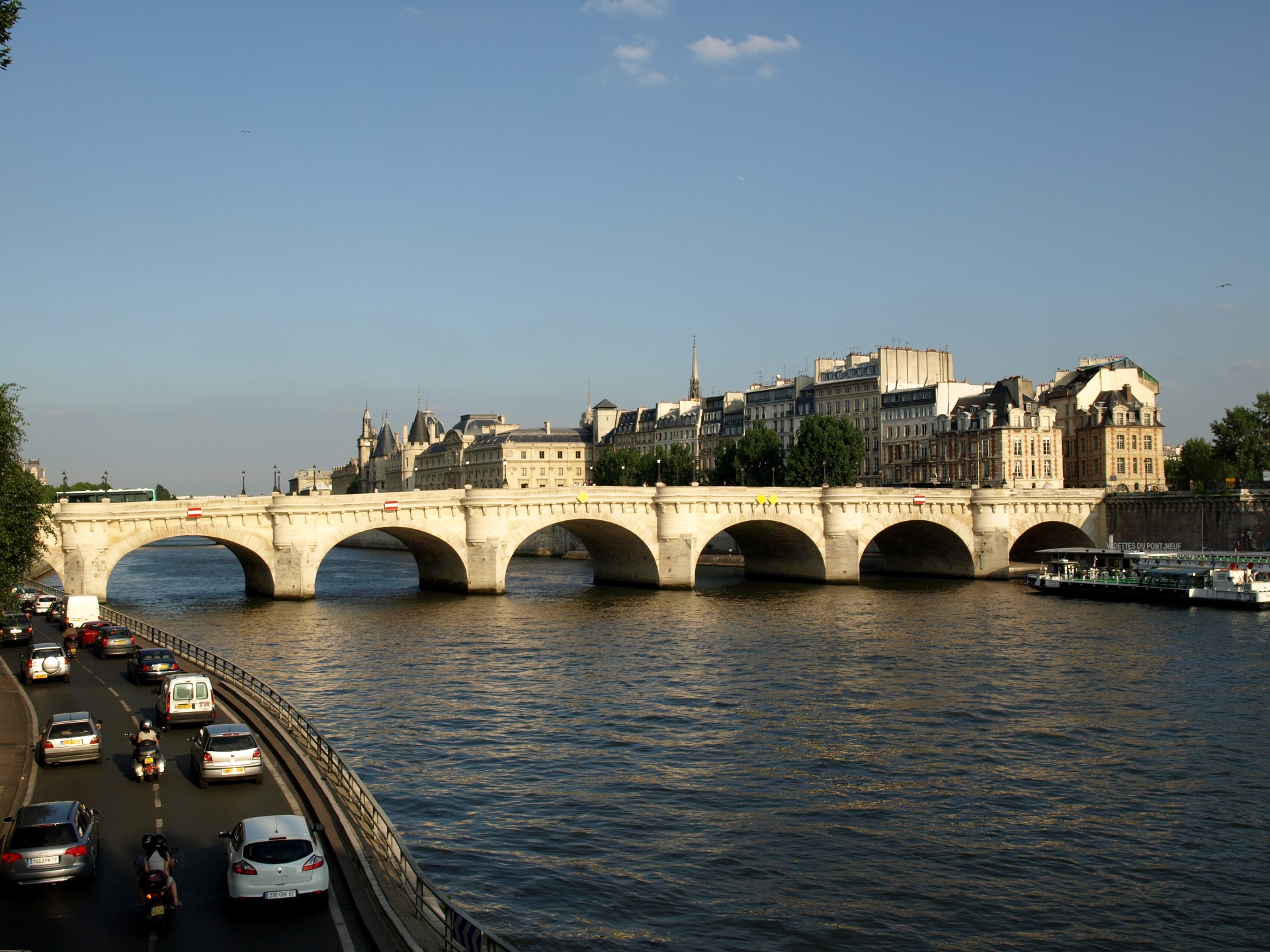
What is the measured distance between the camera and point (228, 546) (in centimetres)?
7269

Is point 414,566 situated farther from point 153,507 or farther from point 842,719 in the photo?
point 842,719

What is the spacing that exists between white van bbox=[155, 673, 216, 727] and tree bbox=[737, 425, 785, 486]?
97660 millimetres

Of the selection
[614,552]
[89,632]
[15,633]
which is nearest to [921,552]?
[614,552]

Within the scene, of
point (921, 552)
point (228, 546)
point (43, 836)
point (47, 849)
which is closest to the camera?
point (47, 849)

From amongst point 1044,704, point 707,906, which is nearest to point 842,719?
point 1044,704

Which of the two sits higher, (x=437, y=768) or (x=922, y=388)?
(x=922, y=388)

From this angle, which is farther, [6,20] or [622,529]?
[622,529]

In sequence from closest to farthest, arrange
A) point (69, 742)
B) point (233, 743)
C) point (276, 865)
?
point (276, 865) < point (233, 743) < point (69, 742)

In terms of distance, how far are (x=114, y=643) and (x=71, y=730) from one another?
20411 millimetres

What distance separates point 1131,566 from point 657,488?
35.3m

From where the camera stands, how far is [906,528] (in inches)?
3824

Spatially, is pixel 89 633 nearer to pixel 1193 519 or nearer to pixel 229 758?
pixel 229 758

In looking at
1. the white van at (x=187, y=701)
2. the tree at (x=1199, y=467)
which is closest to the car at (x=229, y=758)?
the white van at (x=187, y=701)

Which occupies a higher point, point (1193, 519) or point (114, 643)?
point (1193, 519)
